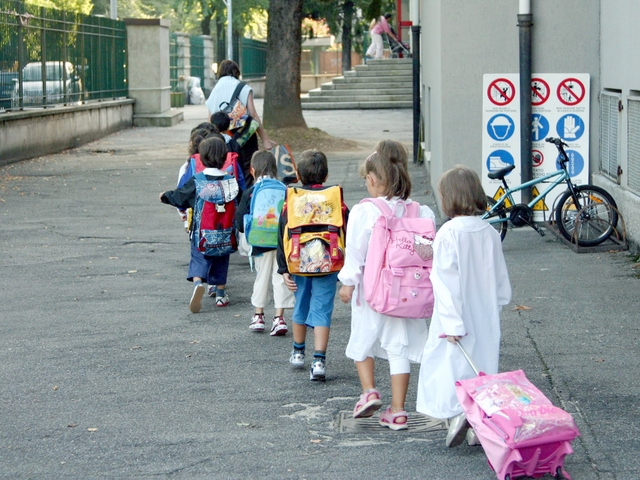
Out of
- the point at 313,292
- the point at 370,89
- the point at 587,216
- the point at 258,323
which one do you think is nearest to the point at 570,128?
the point at 587,216

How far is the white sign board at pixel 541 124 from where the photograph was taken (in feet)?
36.5

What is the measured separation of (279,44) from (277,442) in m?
Result: 17.6

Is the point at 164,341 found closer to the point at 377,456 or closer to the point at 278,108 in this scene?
the point at 377,456

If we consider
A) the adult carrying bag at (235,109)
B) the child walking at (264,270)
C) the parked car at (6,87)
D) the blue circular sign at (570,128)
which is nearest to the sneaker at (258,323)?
the child walking at (264,270)

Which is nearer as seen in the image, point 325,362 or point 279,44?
point 325,362

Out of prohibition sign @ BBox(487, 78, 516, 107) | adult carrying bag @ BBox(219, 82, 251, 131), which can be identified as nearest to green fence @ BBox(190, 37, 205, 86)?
prohibition sign @ BBox(487, 78, 516, 107)

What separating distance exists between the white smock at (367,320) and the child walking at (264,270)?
1.68m

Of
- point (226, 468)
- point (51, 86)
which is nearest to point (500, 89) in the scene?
point (226, 468)

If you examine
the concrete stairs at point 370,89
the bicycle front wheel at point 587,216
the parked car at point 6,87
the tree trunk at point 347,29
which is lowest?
the bicycle front wheel at point 587,216

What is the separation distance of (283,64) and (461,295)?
1760 cm

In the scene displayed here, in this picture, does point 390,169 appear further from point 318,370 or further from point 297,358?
point 297,358

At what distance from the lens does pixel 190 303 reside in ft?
25.2

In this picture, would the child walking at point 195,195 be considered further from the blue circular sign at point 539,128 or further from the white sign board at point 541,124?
the blue circular sign at point 539,128

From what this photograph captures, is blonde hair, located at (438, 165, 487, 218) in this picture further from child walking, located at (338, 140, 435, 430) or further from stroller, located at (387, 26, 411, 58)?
stroller, located at (387, 26, 411, 58)
